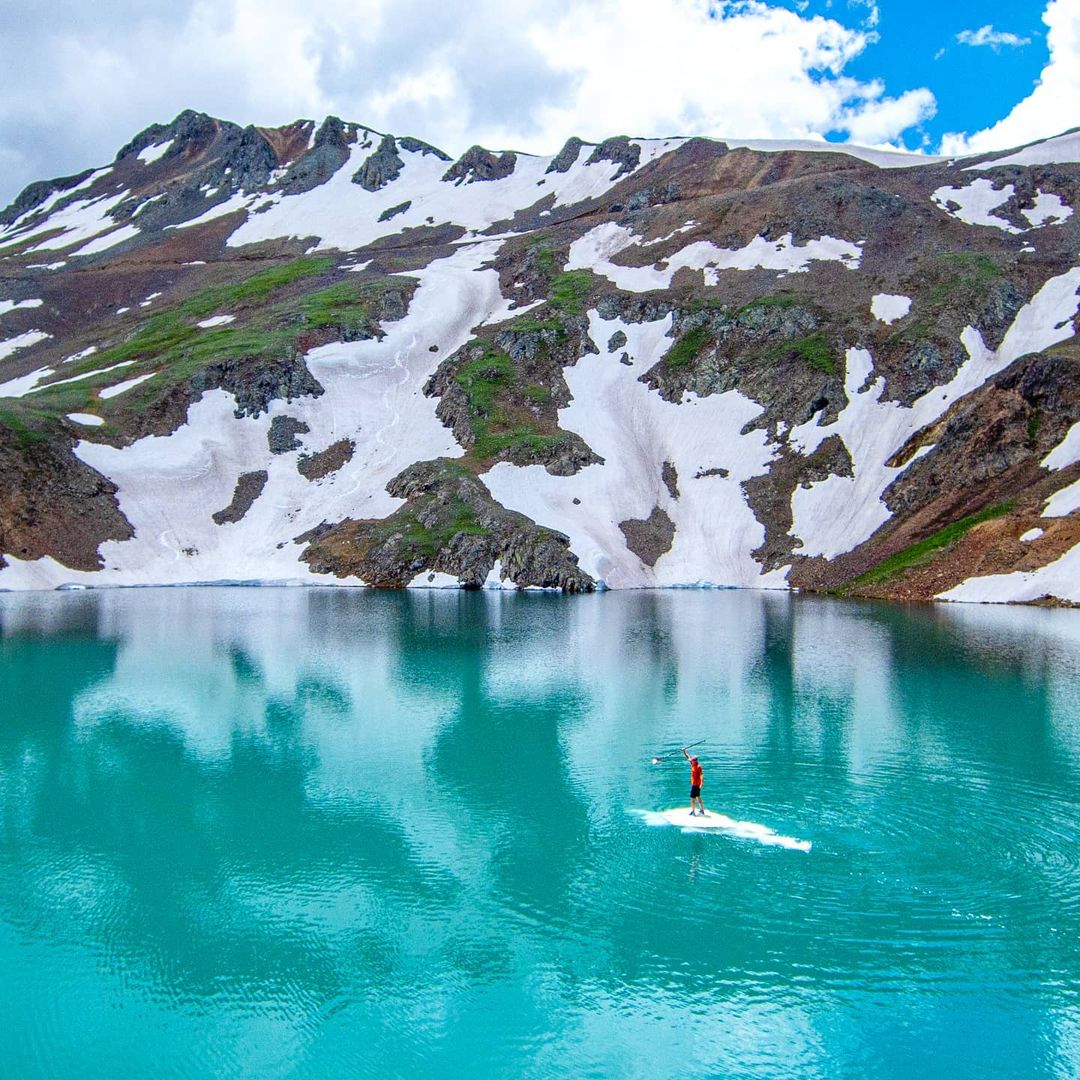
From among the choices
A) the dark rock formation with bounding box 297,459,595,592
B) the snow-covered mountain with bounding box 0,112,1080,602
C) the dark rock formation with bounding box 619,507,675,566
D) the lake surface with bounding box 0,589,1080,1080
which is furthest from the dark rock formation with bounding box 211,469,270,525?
the lake surface with bounding box 0,589,1080,1080

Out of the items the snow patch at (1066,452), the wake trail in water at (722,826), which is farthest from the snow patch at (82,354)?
the wake trail in water at (722,826)

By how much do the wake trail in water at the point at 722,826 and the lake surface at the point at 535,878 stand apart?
43 cm

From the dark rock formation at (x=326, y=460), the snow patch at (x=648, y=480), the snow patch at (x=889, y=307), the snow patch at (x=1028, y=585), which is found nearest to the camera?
the snow patch at (x=1028, y=585)

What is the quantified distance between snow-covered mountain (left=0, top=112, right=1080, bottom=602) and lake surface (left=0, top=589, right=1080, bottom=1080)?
5384 centimetres

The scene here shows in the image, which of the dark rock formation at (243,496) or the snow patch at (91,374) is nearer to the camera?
the dark rock formation at (243,496)

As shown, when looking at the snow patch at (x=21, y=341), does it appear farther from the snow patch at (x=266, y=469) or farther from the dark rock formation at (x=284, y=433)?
the dark rock formation at (x=284, y=433)

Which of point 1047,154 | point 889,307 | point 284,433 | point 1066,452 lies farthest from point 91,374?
point 1047,154

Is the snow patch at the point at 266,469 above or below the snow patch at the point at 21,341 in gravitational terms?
below

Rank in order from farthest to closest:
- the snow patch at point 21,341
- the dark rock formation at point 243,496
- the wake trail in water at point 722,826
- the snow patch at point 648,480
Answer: the snow patch at point 21,341, the dark rock formation at point 243,496, the snow patch at point 648,480, the wake trail in water at point 722,826

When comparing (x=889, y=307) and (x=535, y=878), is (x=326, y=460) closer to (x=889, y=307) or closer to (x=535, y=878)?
(x=889, y=307)

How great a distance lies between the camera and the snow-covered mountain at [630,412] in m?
97.2

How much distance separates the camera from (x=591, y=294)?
140 meters

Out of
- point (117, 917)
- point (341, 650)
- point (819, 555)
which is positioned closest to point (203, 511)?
point (341, 650)

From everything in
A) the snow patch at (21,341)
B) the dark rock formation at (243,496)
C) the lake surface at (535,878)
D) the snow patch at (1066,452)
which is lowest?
the lake surface at (535,878)
